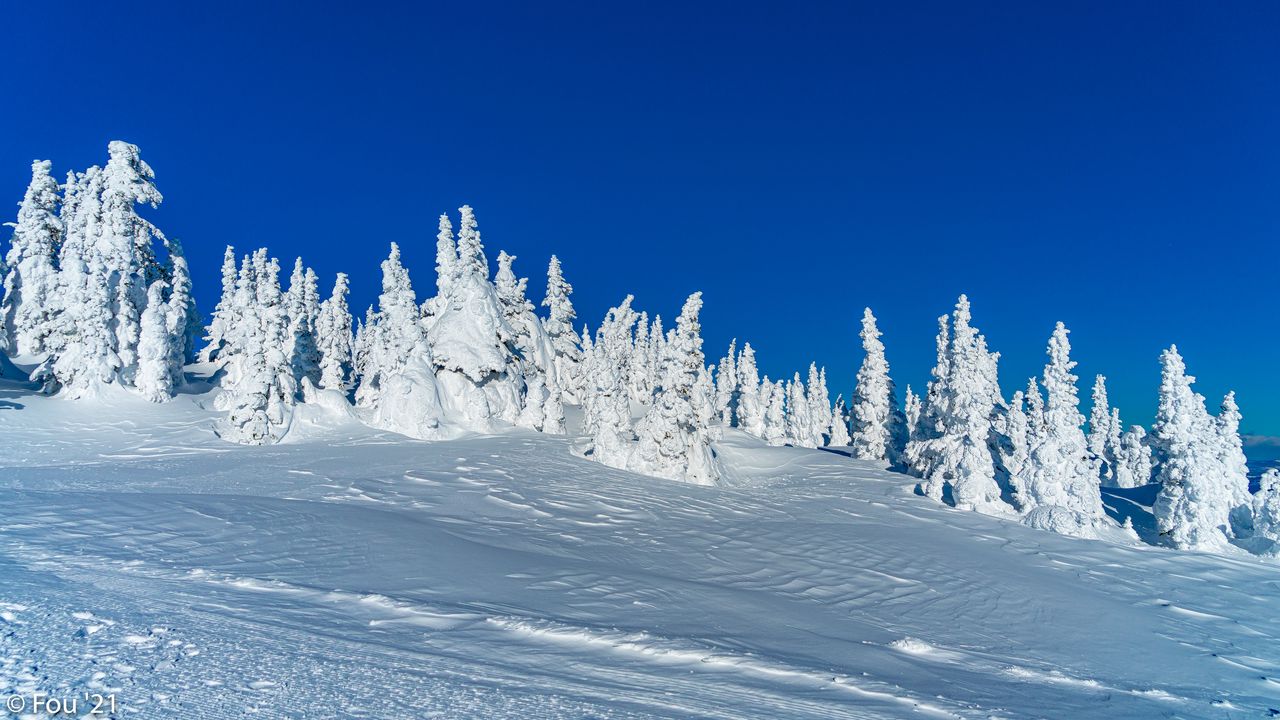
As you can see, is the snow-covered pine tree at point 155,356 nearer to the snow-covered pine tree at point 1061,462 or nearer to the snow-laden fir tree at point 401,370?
the snow-laden fir tree at point 401,370

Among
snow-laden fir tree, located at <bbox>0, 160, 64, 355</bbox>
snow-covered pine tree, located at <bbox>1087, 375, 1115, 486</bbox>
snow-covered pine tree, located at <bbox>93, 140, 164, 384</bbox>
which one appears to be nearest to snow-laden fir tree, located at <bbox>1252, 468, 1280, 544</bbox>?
snow-covered pine tree, located at <bbox>1087, 375, 1115, 486</bbox>

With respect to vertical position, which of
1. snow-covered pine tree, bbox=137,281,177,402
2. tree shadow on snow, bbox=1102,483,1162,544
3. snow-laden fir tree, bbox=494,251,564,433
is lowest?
tree shadow on snow, bbox=1102,483,1162,544

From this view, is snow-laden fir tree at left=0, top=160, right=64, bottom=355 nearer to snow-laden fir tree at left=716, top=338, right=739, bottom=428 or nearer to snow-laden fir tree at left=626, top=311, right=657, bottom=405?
snow-laden fir tree at left=626, top=311, right=657, bottom=405

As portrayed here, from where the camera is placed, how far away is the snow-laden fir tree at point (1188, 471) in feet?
113

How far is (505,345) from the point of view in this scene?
1879 inches

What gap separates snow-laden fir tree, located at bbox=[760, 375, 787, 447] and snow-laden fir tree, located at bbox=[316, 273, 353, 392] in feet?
169

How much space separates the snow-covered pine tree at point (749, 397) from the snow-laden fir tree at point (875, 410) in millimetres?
30229

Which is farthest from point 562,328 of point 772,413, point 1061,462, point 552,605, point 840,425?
point 552,605

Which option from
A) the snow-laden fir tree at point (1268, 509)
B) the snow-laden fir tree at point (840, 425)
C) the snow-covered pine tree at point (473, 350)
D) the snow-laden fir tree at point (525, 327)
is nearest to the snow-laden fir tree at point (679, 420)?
the snow-covered pine tree at point (473, 350)

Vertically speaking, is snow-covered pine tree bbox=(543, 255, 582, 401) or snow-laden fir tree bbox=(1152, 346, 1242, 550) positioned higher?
snow-covered pine tree bbox=(543, 255, 582, 401)

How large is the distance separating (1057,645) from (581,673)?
981 centimetres

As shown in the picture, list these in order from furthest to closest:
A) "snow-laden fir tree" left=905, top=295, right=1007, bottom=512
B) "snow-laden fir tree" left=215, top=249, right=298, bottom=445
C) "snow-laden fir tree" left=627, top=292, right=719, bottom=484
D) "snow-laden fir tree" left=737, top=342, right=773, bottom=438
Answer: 1. "snow-laden fir tree" left=737, top=342, right=773, bottom=438
2. "snow-laden fir tree" left=627, top=292, right=719, bottom=484
3. "snow-laden fir tree" left=905, top=295, right=1007, bottom=512
4. "snow-laden fir tree" left=215, top=249, right=298, bottom=445

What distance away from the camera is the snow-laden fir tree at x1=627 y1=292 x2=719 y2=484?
35.8 meters

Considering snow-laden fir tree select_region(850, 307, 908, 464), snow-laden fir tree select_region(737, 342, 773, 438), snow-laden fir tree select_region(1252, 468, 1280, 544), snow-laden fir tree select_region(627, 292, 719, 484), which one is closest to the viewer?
snow-laden fir tree select_region(1252, 468, 1280, 544)
